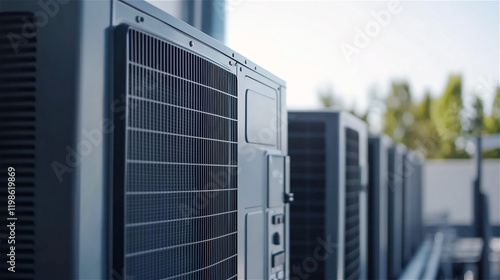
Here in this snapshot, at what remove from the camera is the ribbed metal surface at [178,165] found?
120 cm

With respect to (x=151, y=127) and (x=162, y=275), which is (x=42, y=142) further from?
(x=162, y=275)

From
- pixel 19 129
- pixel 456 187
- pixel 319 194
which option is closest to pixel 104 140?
pixel 19 129

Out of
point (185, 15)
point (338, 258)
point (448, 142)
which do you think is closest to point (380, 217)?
point (338, 258)

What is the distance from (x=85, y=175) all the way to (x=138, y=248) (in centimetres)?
21

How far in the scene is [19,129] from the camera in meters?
1.09

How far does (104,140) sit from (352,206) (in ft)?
6.82

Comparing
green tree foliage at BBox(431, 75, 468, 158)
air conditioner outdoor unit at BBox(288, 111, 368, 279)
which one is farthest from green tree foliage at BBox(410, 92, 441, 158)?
air conditioner outdoor unit at BBox(288, 111, 368, 279)

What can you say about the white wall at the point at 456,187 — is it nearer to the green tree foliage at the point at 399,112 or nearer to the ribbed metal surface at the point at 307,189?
the green tree foliage at the point at 399,112

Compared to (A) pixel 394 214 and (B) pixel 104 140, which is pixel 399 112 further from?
(B) pixel 104 140

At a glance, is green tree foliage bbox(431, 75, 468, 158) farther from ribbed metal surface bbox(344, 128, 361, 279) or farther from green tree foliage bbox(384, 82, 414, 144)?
ribbed metal surface bbox(344, 128, 361, 279)

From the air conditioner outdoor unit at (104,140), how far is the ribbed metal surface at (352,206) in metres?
1.43

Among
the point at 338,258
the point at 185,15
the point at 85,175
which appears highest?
the point at 185,15

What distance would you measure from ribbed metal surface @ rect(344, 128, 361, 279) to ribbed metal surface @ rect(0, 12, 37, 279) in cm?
194

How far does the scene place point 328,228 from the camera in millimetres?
2641
